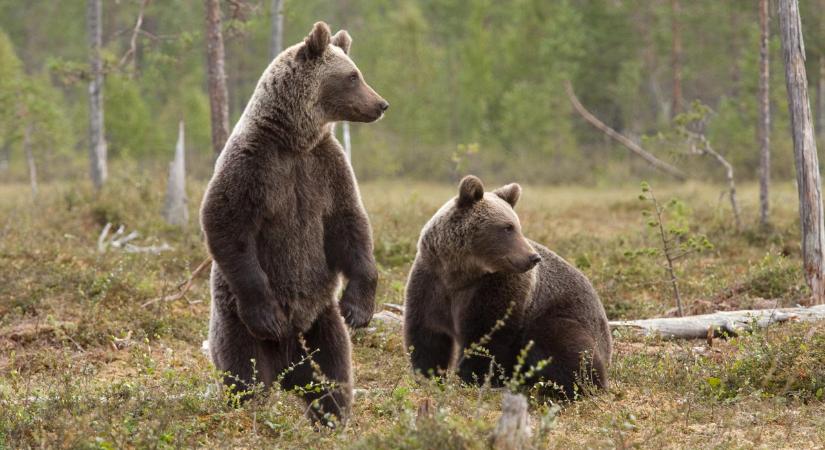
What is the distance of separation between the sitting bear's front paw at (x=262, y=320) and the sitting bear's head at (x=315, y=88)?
42.4 inches

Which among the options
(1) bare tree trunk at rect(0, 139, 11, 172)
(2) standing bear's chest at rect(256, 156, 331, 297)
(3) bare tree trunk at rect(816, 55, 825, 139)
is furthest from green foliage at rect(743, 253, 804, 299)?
(1) bare tree trunk at rect(0, 139, 11, 172)

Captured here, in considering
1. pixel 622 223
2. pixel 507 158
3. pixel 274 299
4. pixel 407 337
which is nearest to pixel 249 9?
pixel 622 223

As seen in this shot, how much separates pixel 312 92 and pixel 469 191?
5.55 ft

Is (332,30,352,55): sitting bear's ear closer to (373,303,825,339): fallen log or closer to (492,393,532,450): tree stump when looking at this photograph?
(492,393,532,450): tree stump

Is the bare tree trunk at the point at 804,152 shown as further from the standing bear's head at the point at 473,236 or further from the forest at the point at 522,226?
the standing bear's head at the point at 473,236

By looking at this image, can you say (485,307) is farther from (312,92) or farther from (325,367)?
(312,92)

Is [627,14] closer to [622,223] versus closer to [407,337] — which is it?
[622,223]

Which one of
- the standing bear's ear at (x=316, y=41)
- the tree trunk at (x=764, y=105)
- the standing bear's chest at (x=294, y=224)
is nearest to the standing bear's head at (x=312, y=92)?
the standing bear's ear at (x=316, y=41)

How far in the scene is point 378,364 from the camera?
821 centimetres

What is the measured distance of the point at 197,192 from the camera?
16.7 m

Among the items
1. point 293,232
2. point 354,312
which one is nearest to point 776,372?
point 354,312

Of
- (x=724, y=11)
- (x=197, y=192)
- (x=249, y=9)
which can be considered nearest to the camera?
(x=249, y=9)

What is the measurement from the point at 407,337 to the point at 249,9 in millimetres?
9656

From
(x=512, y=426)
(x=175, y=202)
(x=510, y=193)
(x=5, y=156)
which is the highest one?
(x=510, y=193)
